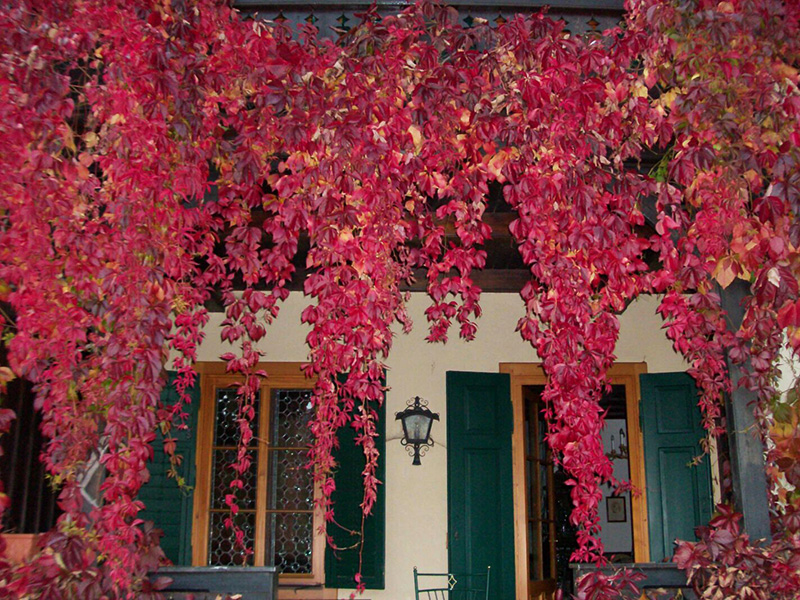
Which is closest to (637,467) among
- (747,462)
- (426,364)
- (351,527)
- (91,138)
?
(426,364)

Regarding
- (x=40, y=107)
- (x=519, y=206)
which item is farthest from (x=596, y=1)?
(x=40, y=107)

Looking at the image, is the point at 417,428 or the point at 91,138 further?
the point at 417,428

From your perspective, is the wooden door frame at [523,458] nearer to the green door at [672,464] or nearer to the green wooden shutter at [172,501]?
the green door at [672,464]

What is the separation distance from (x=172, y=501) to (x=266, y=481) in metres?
0.67

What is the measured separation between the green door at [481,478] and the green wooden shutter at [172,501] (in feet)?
6.13

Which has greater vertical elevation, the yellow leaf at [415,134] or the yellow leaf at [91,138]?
the yellow leaf at [415,134]

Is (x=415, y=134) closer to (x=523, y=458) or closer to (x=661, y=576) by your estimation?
(x=661, y=576)

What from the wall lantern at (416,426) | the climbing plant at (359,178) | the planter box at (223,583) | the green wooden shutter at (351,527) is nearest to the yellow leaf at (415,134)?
the climbing plant at (359,178)

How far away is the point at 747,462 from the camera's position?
356 centimetres

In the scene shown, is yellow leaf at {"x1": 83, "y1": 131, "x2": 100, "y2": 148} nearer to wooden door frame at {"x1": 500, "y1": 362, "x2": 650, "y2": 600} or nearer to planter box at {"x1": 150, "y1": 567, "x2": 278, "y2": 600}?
planter box at {"x1": 150, "y1": 567, "x2": 278, "y2": 600}

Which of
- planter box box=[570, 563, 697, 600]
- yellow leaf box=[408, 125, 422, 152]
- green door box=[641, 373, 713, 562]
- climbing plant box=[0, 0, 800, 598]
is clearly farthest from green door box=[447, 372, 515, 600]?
yellow leaf box=[408, 125, 422, 152]

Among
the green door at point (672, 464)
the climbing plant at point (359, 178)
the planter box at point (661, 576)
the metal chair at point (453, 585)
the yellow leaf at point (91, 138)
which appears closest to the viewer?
the climbing plant at point (359, 178)

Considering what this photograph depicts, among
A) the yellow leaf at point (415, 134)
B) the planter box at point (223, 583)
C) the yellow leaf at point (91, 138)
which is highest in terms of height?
the yellow leaf at point (415, 134)

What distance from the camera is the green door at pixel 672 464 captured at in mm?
5715
